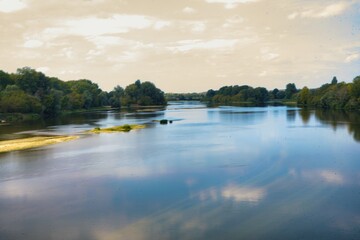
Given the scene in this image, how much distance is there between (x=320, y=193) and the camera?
80.8ft

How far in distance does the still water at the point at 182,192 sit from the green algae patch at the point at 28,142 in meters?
2.97

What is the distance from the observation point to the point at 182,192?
83.2 ft

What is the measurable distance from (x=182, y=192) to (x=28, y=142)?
31.9 metres

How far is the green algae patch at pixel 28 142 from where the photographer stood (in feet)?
146

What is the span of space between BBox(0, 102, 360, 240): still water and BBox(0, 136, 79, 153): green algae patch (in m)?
2.97

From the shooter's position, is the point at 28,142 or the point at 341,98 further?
the point at 341,98

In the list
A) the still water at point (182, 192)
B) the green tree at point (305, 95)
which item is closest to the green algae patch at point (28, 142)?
the still water at point (182, 192)

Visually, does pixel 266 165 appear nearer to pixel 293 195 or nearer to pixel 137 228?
pixel 293 195

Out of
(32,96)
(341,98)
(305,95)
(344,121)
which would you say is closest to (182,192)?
(344,121)

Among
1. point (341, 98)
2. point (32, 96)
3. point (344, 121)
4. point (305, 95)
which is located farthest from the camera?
point (305, 95)

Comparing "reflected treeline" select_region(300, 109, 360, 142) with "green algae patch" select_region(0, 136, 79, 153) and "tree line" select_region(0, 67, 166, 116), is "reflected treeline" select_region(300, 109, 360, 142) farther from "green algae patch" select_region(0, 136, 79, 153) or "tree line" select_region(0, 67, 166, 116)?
"tree line" select_region(0, 67, 166, 116)

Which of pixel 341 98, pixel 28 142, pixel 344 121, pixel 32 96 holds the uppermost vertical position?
pixel 32 96

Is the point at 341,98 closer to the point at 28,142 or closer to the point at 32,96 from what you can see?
the point at 32,96

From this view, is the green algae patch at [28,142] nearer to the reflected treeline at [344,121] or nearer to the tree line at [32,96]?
the reflected treeline at [344,121]
